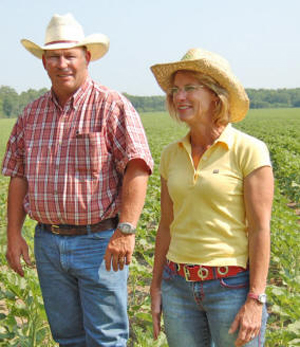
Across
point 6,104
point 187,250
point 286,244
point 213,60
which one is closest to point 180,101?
point 213,60

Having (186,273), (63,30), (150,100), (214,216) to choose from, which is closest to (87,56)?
(63,30)

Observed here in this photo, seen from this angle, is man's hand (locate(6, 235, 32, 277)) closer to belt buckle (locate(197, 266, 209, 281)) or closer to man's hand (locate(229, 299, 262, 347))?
belt buckle (locate(197, 266, 209, 281))

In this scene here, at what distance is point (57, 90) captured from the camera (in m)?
2.91

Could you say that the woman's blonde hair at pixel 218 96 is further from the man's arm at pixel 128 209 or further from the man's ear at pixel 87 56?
the man's ear at pixel 87 56

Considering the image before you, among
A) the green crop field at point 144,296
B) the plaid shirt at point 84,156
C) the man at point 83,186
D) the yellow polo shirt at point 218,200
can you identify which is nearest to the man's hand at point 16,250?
the man at point 83,186

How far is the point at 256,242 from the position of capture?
2.04 m

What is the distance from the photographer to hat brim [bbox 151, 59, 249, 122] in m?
2.12

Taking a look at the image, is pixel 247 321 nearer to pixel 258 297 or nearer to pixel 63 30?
pixel 258 297

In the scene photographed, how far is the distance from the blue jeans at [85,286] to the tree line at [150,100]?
361 feet

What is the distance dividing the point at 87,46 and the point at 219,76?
3.48 feet

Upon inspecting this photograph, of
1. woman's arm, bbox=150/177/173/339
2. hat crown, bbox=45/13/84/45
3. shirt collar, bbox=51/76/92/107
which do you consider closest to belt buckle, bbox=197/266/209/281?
woman's arm, bbox=150/177/173/339

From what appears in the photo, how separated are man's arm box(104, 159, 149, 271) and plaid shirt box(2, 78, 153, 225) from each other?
0.21 feet

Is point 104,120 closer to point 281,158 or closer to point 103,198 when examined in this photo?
point 103,198

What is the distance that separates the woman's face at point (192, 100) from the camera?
7.07 ft
